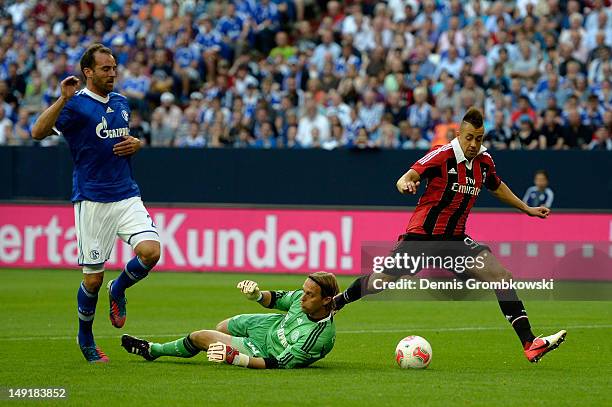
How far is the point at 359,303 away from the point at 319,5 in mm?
12252

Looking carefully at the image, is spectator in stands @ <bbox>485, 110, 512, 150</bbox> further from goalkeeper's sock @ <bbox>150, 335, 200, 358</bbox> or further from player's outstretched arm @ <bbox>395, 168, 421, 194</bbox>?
goalkeeper's sock @ <bbox>150, 335, 200, 358</bbox>

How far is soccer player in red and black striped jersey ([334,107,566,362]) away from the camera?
1091 cm

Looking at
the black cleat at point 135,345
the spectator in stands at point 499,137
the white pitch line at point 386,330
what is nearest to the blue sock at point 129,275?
the black cleat at point 135,345

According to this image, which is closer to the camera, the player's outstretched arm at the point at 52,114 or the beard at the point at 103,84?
the player's outstretched arm at the point at 52,114

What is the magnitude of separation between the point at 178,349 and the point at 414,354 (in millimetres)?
2035

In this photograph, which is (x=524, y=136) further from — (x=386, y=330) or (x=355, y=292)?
(x=355, y=292)

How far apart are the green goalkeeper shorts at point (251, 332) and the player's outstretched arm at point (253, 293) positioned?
16cm

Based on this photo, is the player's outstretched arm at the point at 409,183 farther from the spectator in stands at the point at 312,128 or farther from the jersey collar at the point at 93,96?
the spectator in stands at the point at 312,128

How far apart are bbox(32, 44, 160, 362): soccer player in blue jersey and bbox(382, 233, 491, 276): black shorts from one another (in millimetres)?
2202

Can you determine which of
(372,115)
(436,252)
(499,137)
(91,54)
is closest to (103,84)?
(91,54)

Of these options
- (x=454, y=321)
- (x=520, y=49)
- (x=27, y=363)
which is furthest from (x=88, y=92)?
(x=520, y=49)

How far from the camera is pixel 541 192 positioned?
21.9 m

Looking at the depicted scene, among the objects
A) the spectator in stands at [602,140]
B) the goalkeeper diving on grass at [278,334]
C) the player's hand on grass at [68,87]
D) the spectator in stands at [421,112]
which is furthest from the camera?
the spectator in stands at [421,112]

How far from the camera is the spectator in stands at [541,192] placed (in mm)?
21750
